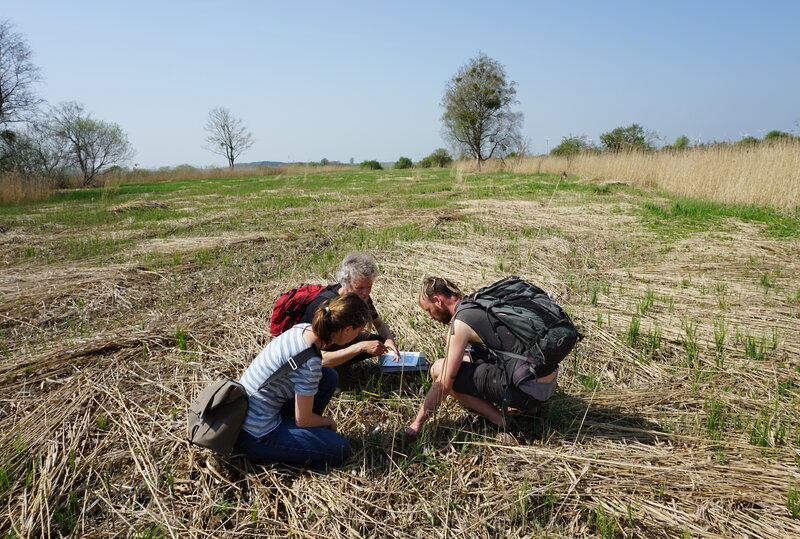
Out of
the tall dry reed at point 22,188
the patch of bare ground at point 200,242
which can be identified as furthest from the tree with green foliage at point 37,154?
the patch of bare ground at point 200,242

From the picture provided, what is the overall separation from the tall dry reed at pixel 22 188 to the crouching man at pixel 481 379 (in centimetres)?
2195

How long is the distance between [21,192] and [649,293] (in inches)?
915

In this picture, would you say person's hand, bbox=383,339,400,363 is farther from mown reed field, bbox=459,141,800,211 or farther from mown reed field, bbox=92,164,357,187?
mown reed field, bbox=92,164,357,187

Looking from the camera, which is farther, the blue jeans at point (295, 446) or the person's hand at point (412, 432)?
the person's hand at point (412, 432)

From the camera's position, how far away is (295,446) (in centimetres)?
264

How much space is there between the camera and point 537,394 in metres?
2.79

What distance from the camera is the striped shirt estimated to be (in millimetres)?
2600

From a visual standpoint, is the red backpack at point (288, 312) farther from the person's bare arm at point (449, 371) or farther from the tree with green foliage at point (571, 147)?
the tree with green foliage at point (571, 147)

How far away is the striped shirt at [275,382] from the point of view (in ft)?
8.53

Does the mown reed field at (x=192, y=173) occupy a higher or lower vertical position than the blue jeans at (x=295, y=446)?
higher

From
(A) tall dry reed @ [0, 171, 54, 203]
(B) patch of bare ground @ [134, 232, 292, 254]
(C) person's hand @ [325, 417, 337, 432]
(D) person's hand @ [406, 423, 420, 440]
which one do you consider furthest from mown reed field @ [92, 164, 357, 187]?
(D) person's hand @ [406, 423, 420, 440]

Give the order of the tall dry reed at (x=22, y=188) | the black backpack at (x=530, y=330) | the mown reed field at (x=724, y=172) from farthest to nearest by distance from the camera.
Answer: the tall dry reed at (x=22, y=188) < the mown reed field at (x=724, y=172) < the black backpack at (x=530, y=330)

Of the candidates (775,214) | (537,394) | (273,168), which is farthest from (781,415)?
(273,168)

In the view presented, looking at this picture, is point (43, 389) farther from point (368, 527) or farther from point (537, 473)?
point (537, 473)
